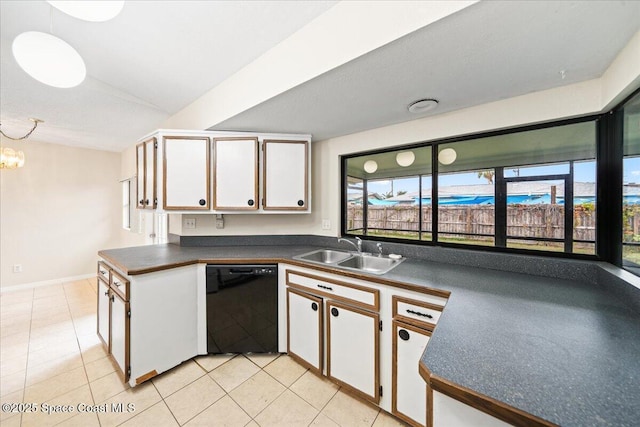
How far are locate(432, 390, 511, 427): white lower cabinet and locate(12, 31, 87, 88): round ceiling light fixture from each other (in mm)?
1919

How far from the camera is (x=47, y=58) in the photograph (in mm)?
999

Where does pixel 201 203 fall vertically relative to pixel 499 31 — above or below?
below

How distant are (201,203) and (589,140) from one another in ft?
9.34

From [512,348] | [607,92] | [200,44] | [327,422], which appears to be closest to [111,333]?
[327,422]

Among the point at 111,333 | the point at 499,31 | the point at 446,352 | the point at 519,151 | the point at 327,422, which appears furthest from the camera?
the point at 111,333

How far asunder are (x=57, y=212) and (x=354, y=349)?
5177mm

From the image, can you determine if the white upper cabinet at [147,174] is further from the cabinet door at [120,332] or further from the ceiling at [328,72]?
the cabinet door at [120,332]

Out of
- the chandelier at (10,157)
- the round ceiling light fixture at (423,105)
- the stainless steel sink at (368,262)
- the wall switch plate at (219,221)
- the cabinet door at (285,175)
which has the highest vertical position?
the round ceiling light fixture at (423,105)

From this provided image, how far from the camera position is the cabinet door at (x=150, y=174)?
2.12 meters

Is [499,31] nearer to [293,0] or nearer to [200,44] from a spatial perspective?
[293,0]

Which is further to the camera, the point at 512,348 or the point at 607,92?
the point at 607,92

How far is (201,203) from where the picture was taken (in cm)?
213

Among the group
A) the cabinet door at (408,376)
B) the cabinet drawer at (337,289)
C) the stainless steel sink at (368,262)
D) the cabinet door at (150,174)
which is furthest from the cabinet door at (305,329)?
the cabinet door at (150,174)

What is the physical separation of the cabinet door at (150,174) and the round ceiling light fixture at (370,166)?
1998 mm
